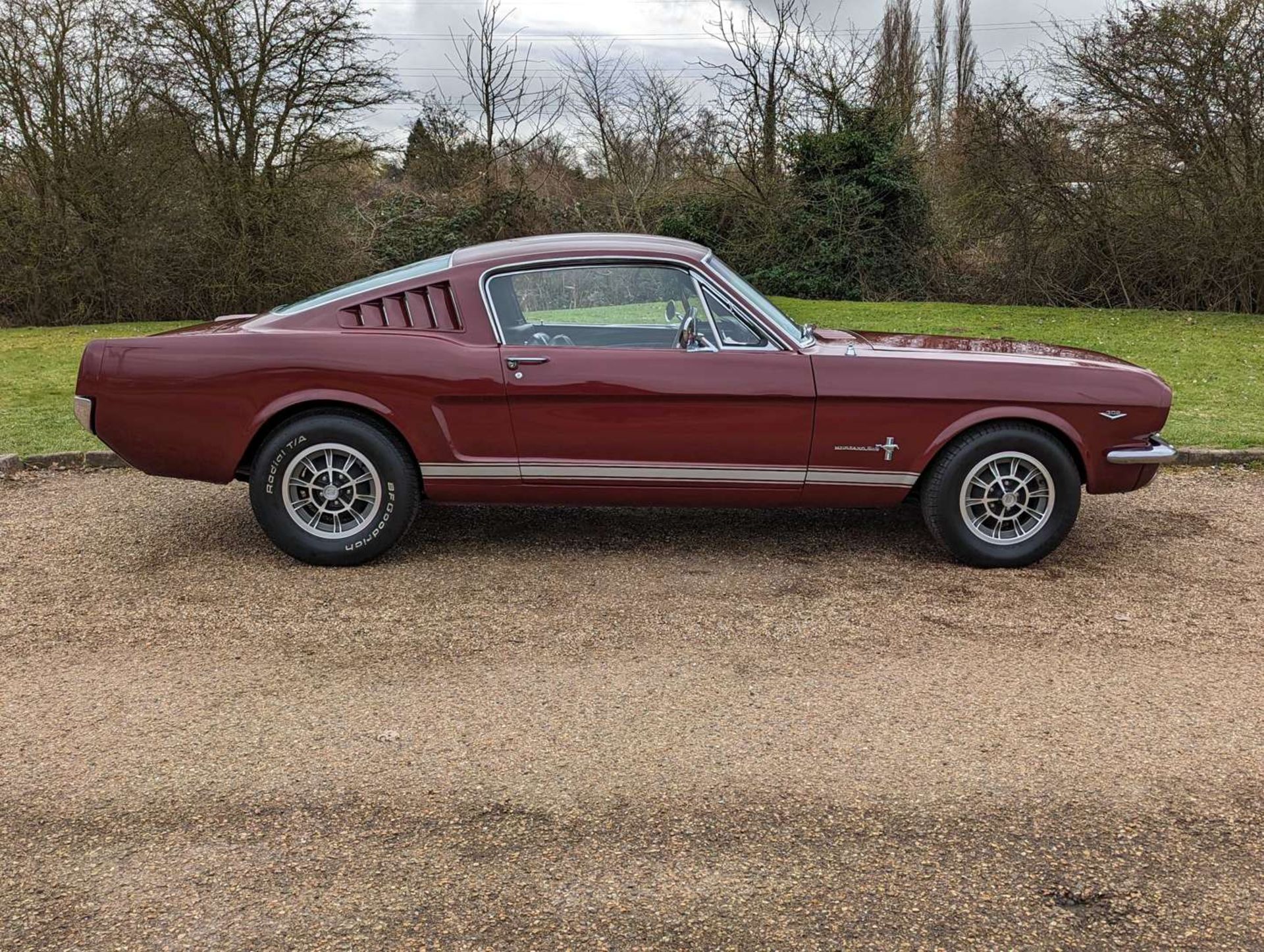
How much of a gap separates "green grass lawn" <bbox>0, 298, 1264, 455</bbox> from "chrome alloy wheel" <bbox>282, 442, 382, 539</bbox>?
3.31 m

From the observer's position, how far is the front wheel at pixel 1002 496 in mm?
4906

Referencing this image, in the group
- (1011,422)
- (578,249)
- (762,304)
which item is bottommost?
(1011,422)

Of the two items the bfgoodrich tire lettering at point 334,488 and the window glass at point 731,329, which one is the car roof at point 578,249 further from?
the bfgoodrich tire lettering at point 334,488

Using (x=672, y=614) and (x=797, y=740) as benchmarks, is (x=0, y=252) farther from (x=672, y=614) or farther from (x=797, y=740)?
(x=797, y=740)

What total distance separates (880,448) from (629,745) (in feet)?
7.33

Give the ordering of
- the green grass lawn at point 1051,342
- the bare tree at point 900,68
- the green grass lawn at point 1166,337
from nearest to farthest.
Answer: the green grass lawn at point 1051,342 → the green grass lawn at point 1166,337 → the bare tree at point 900,68

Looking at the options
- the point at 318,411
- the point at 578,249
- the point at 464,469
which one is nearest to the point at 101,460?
the point at 318,411

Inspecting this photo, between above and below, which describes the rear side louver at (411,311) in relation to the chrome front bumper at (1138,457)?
above

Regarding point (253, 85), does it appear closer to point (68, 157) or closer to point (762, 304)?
point (68, 157)

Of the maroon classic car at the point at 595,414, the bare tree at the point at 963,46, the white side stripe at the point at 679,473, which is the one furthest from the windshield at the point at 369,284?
the bare tree at the point at 963,46

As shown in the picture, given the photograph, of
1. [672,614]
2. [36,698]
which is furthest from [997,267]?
[36,698]

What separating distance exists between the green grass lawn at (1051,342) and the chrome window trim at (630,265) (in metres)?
3.98

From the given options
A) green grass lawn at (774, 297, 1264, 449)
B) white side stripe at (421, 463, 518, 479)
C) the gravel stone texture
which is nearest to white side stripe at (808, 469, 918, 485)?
white side stripe at (421, 463, 518, 479)

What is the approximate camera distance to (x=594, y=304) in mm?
5141
